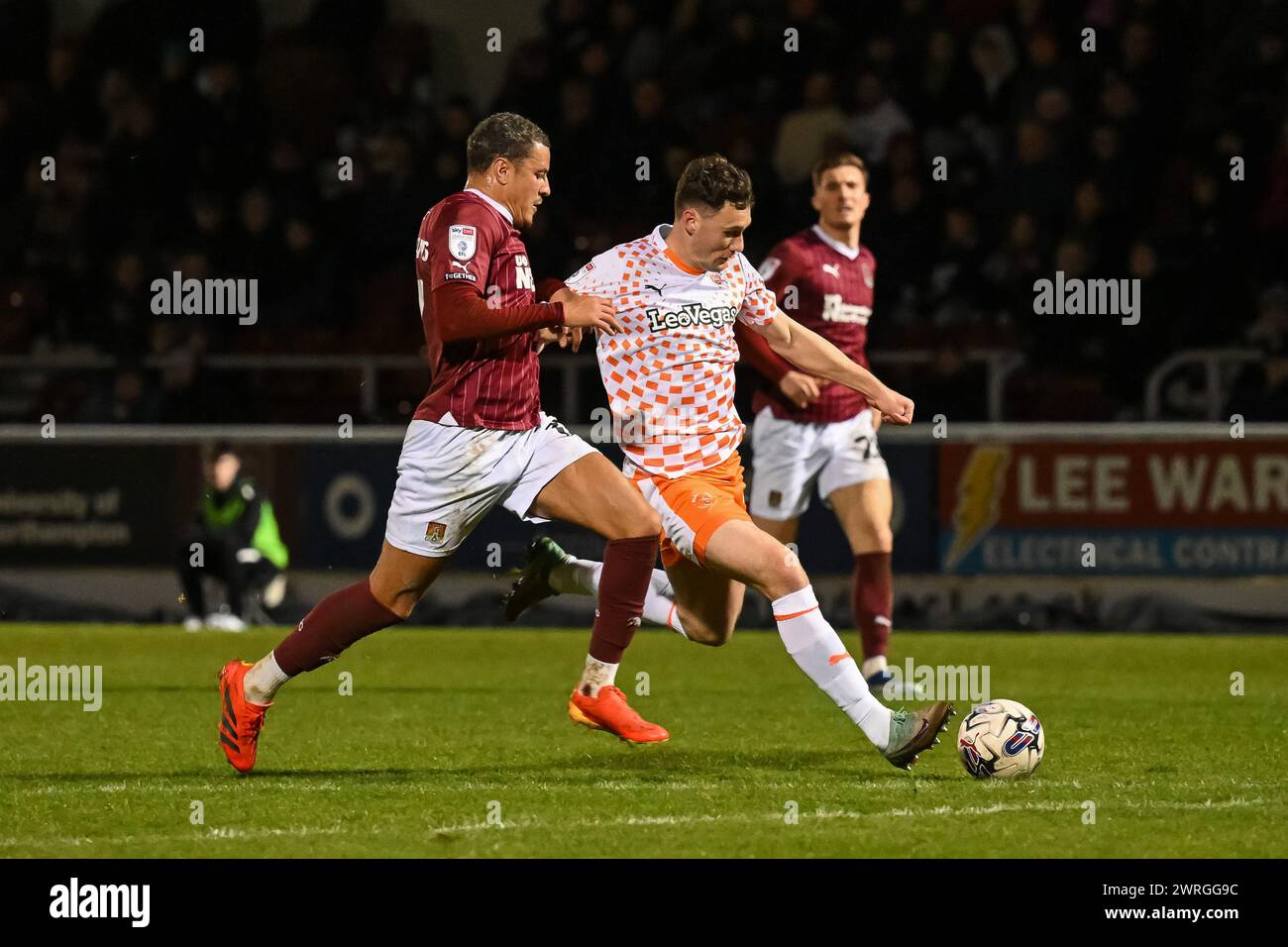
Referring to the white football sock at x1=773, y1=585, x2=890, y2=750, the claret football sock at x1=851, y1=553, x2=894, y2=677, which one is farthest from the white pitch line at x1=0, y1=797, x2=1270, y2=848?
the claret football sock at x1=851, y1=553, x2=894, y2=677

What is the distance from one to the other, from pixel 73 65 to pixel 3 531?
17.6ft

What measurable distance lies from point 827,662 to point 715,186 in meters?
1.67

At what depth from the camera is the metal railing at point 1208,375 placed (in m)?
13.2

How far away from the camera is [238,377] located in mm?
14992

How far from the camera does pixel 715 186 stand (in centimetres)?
713

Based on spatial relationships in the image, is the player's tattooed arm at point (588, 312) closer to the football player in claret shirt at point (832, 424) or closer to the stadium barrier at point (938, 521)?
the football player in claret shirt at point (832, 424)

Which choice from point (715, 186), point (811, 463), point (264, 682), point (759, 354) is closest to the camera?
point (264, 682)

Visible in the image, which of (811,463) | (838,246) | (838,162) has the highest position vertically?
(838,162)

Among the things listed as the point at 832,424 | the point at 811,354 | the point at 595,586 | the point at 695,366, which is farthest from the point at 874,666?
the point at 695,366

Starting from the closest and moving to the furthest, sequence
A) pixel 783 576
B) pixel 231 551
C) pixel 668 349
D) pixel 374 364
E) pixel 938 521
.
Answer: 1. pixel 783 576
2. pixel 668 349
3. pixel 938 521
4. pixel 231 551
5. pixel 374 364

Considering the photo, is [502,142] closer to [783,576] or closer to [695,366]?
[695,366]

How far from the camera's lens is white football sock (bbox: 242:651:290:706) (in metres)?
6.87

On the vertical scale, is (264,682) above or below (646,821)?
above

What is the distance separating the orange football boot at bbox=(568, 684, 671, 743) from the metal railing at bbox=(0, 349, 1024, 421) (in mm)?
6715
